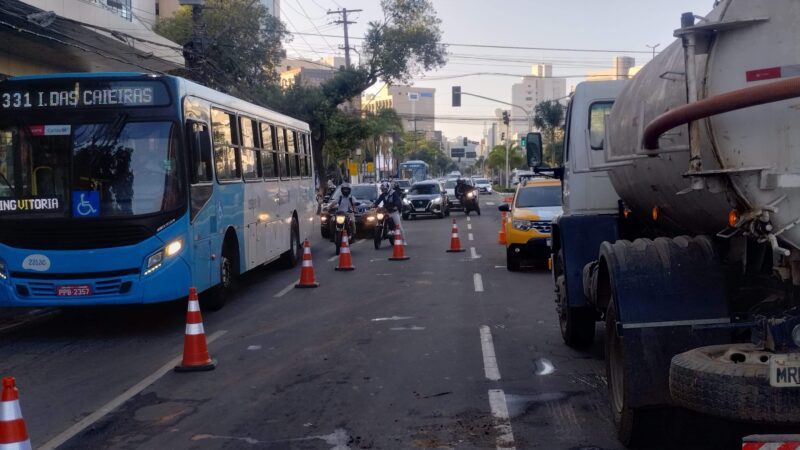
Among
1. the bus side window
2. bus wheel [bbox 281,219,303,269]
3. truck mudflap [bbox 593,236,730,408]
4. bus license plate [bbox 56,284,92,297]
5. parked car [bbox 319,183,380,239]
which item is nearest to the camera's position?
truck mudflap [bbox 593,236,730,408]

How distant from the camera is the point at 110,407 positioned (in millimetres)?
7570

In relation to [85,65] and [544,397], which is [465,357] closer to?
[544,397]

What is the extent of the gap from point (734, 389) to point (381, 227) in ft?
62.9

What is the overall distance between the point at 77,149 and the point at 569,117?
5.97 m

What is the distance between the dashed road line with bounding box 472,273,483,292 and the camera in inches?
585

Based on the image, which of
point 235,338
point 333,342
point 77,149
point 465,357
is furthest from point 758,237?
point 77,149

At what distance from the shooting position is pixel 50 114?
1090 centimetres

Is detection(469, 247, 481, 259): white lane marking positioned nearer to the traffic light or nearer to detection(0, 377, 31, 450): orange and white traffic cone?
detection(0, 377, 31, 450): orange and white traffic cone

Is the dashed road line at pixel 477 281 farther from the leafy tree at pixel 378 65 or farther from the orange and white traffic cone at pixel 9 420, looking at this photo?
the leafy tree at pixel 378 65

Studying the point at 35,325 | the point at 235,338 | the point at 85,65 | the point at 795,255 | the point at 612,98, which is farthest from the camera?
the point at 85,65

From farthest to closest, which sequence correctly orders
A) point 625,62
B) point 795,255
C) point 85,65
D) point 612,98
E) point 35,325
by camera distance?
point 625,62 → point 85,65 → point 35,325 → point 612,98 → point 795,255

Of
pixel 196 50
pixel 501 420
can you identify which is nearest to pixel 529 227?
pixel 196 50

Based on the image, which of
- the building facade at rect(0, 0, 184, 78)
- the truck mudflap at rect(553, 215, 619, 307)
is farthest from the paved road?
the building facade at rect(0, 0, 184, 78)

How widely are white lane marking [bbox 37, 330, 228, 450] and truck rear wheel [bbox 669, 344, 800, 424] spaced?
448 cm
